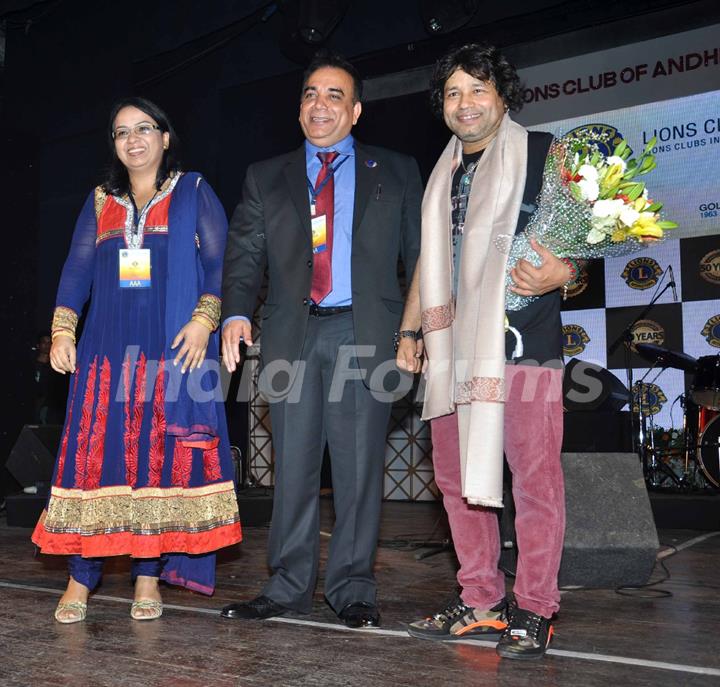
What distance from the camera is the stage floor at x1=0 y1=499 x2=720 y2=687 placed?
6.05 feet

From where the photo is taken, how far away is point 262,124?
6367 millimetres

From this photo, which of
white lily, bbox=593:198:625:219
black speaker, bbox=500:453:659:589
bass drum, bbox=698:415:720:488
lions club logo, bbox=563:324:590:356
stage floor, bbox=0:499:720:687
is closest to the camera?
stage floor, bbox=0:499:720:687

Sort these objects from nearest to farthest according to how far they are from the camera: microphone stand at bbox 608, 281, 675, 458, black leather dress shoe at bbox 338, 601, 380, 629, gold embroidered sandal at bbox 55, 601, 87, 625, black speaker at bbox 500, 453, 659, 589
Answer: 1. black leather dress shoe at bbox 338, 601, 380, 629
2. gold embroidered sandal at bbox 55, 601, 87, 625
3. black speaker at bbox 500, 453, 659, 589
4. microphone stand at bbox 608, 281, 675, 458

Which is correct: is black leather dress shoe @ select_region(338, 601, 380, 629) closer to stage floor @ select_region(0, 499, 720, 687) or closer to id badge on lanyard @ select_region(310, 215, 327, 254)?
stage floor @ select_region(0, 499, 720, 687)

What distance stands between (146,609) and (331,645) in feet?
2.18

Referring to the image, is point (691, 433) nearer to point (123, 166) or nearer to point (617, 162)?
point (617, 162)

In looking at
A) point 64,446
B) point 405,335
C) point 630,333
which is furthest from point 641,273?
point 64,446

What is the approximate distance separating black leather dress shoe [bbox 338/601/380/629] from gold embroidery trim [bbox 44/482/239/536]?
1.66ft

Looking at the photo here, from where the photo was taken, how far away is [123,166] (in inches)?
107

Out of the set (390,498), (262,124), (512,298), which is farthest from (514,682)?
(390,498)

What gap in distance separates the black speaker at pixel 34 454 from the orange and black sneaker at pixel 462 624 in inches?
163

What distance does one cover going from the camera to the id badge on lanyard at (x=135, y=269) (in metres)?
2.58

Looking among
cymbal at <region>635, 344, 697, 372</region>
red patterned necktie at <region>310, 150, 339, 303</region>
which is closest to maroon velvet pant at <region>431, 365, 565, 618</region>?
red patterned necktie at <region>310, 150, 339, 303</region>

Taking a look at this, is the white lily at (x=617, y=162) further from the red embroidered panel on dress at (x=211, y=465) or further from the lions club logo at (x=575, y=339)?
the lions club logo at (x=575, y=339)
